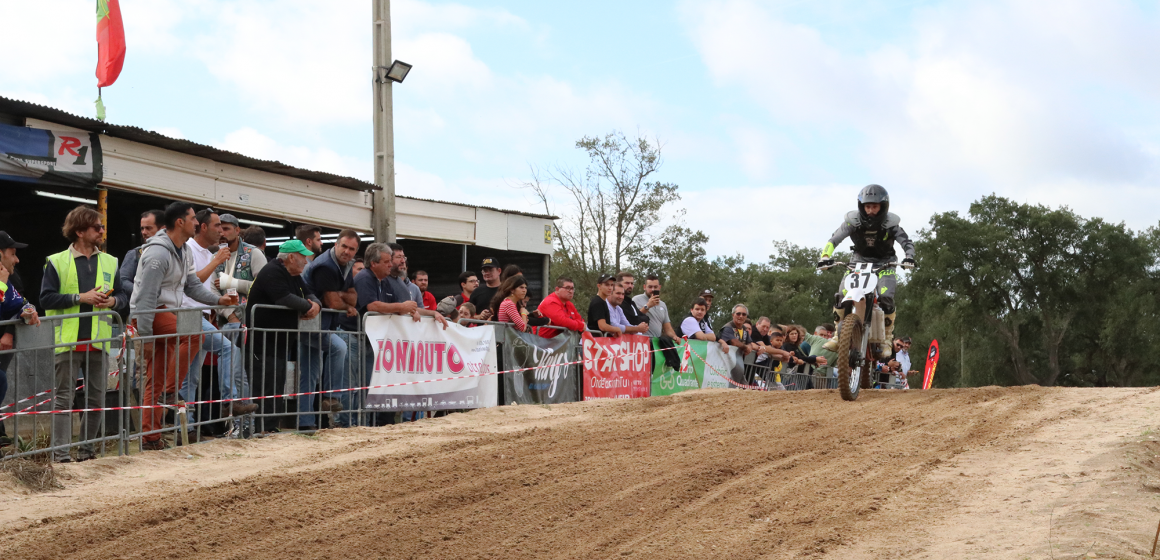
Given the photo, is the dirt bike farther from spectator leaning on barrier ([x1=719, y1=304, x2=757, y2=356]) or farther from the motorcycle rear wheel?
spectator leaning on barrier ([x1=719, y1=304, x2=757, y2=356])

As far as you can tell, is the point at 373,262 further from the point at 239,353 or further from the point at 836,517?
the point at 836,517

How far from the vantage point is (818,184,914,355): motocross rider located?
449 inches

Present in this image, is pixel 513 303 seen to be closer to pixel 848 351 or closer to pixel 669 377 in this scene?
pixel 669 377

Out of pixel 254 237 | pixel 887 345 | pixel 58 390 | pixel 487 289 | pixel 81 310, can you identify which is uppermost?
pixel 254 237

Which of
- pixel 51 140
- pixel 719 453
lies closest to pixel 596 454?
pixel 719 453

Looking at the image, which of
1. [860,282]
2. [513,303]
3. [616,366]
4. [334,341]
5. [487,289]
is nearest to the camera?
[334,341]

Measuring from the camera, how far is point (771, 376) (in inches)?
679

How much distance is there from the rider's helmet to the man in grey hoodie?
7.20 metres

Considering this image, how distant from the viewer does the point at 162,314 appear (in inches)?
318

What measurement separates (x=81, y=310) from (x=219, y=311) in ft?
4.27

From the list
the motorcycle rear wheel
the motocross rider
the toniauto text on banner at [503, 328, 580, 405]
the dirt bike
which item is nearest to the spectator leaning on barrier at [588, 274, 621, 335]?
the toniauto text on banner at [503, 328, 580, 405]

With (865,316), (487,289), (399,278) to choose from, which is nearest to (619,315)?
(487,289)

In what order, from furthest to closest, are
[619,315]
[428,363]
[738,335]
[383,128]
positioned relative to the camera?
[738,335] → [383,128] → [619,315] → [428,363]

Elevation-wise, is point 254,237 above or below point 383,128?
below
